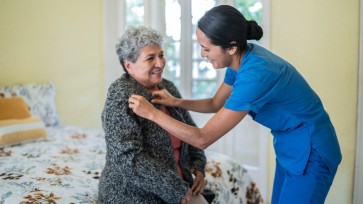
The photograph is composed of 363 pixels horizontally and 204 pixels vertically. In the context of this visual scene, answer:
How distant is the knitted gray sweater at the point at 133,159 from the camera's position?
4.52 feet

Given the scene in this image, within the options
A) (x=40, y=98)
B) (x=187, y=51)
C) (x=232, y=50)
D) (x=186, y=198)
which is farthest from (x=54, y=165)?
(x=187, y=51)

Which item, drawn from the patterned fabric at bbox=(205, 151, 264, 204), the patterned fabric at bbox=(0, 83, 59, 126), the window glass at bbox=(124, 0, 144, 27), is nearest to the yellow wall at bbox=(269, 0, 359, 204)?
the patterned fabric at bbox=(205, 151, 264, 204)

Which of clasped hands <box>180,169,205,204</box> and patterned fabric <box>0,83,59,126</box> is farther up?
patterned fabric <box>0,83,59,126</box>

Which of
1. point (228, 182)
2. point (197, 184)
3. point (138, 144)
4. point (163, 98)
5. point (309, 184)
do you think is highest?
point (163, 98)

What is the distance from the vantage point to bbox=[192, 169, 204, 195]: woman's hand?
1653 millimetres

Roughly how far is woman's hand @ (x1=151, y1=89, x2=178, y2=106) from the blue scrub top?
14.6 inches

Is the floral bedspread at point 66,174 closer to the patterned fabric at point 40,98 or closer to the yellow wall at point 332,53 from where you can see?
the patterned fabric at point 40,98

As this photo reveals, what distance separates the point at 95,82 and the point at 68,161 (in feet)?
4.56

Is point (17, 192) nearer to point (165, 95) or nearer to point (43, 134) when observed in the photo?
point (165, 95)

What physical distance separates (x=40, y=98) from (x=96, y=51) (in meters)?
0.71

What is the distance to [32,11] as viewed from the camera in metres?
2.95

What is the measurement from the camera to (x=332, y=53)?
7.38ft

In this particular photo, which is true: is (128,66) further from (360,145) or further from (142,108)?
(360,145)

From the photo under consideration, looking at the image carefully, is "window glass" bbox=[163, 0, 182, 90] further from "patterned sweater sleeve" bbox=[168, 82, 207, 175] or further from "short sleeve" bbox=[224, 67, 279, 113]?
"short sleeve" bbox=[224, 67, 279, 113]
